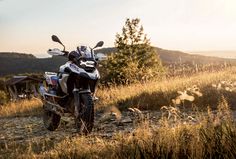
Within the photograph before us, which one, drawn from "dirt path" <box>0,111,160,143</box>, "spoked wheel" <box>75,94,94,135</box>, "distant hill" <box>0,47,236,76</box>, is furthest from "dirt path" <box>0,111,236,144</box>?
"distant hill" <box>0,47,236,76</box>

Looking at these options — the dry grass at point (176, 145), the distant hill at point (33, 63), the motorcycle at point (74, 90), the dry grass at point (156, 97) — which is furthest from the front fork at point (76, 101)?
the distant hill at point (33, 63)

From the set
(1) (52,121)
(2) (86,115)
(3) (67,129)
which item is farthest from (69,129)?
(2) (86,115)

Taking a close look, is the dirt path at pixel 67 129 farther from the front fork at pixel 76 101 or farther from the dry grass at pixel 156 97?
the dry grass at pixel 156 97

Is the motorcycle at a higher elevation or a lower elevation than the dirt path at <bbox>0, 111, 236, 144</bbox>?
higher

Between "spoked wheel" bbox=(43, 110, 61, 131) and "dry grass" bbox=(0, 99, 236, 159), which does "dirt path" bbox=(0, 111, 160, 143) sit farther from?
"dry grass" bbox=(0, 99, 236, 159)

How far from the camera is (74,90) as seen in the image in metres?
7.91

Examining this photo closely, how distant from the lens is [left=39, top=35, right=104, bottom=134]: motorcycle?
7.64 metres

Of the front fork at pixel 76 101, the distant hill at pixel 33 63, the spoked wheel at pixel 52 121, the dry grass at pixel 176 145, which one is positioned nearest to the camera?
the dry grass at pixel 176 145

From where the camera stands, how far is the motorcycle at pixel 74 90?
764 centimetres

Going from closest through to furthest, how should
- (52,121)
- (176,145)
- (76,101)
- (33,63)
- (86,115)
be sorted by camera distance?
(176,145), (86,115), (76,101), (52,121), (33,63)

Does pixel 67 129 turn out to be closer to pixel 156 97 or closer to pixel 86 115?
pixel 86 115

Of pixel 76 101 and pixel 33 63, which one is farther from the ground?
pixel 76 101

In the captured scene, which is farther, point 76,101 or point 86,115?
point 76,101

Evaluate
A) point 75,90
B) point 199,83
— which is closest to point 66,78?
point 75,90
